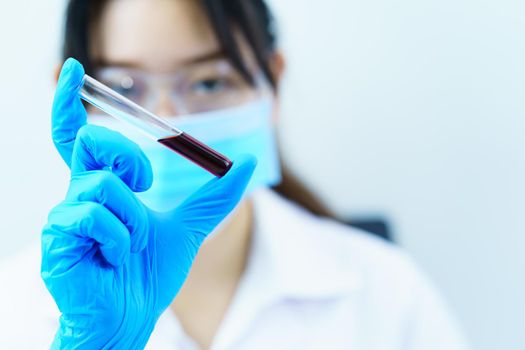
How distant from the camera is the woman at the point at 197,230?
21.7 inches

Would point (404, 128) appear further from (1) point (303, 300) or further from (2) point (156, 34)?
(2) point (156, 34)

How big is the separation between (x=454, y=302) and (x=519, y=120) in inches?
21.1

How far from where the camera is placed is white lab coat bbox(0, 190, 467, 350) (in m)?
0.88

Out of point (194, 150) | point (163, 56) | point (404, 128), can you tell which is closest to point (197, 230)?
point (194, 150)

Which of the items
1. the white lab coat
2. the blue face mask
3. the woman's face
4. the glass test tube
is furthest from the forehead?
the white lab coat

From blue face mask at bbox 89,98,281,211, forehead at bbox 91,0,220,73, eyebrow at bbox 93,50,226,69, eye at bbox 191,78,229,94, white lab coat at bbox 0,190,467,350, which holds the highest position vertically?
forehead at bbox 91,0,220,73

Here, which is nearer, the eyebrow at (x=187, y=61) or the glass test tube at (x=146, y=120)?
the glass test tube at (x=146, y=120)

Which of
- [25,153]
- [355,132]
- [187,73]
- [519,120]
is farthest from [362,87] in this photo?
[25,153]

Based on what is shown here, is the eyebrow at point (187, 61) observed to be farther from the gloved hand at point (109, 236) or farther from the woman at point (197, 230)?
the gloved hand at point (109, 236)

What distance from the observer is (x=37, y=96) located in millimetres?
1301

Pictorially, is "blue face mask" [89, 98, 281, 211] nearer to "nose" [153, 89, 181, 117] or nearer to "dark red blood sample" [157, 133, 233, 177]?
"nose" [153, 89, 181, 117]

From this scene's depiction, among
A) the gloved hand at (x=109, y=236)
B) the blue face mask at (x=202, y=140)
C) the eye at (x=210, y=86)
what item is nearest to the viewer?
the gloved hand at (x=109, y=236)

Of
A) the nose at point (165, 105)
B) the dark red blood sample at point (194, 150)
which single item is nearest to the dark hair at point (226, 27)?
the nose at point (165, 105)

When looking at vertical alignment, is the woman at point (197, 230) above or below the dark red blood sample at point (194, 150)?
below
